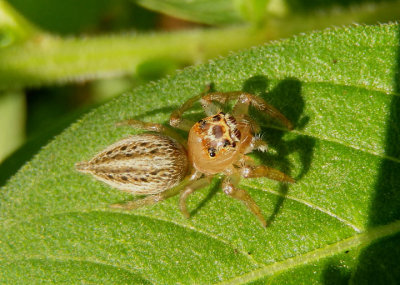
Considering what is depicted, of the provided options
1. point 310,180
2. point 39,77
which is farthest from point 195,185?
point 39,77

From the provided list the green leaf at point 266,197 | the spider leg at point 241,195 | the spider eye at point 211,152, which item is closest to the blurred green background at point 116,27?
the green leaf at point 266,197

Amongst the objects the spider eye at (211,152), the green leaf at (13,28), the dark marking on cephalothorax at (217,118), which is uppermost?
the green leaf at (13,28)

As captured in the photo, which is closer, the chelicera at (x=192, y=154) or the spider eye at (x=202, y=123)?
the chelicera at (x=192, y=154)

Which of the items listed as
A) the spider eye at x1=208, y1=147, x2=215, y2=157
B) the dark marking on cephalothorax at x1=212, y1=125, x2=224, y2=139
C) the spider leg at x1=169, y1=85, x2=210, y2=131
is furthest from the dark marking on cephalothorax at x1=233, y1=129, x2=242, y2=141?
the spider leg at x1=169, y1=85, x2=210, y2=131

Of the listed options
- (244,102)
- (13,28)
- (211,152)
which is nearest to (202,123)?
(211,152)

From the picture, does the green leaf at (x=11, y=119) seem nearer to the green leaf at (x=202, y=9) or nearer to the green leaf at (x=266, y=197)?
the green leaf at (x=266, y=197)

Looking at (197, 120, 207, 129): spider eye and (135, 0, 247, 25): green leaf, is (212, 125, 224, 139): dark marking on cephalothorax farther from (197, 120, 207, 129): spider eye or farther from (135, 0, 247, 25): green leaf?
(135, 0, 247, 25): green leaf

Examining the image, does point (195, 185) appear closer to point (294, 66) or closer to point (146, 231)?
point (146, 231)

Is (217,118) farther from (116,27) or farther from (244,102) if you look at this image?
(116,27)
